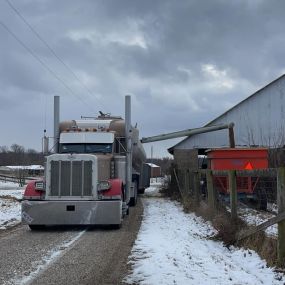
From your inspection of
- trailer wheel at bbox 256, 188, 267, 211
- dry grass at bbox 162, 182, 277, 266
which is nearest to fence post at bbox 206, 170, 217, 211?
dry grass at bbox 162, 182, 277, 266

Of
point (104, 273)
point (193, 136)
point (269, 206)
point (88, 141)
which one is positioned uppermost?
point (193, 136)

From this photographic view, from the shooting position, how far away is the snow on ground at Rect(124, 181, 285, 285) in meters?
7.64

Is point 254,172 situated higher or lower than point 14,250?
higher

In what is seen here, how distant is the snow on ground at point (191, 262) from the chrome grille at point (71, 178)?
8.62 ft

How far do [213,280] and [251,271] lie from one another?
100 centimetres

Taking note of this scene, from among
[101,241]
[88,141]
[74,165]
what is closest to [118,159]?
[88,141]

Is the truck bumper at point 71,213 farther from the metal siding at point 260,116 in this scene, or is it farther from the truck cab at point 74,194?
the metal siding at point 260,116

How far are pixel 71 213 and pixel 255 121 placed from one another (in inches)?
636

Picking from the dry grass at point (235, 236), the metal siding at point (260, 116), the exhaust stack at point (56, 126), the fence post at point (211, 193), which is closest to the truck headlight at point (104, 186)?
the fence post at point (211, 193)

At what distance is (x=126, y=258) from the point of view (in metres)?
9.62

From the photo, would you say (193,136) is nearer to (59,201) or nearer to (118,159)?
(118,159)

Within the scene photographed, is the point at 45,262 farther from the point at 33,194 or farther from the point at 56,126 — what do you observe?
the point at 56,126

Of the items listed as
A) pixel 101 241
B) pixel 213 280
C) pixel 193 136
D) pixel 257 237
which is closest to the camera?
pixel 213 280

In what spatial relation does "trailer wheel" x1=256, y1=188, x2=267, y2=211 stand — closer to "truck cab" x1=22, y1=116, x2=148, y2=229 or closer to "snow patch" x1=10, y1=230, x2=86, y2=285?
"snow patch" x1=10, y1=230, x2=86, y2=285
